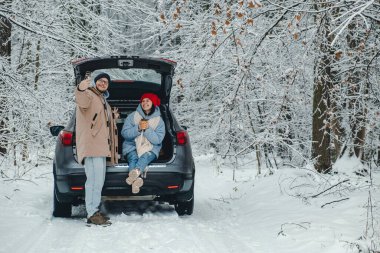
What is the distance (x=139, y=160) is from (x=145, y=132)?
0.54 meters

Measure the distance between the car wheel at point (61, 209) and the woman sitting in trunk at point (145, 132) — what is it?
104cm

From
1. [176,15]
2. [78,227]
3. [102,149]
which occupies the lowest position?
[78,227]

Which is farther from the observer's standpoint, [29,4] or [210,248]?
[29,4]

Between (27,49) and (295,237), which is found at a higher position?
(27,49)

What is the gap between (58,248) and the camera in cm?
489

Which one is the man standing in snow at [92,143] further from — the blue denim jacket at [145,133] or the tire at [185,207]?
the tire at [185,207]

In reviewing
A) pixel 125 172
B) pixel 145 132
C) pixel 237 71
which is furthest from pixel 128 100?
pixel 237 71

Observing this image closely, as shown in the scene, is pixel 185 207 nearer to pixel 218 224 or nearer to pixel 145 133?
pixel 218 224

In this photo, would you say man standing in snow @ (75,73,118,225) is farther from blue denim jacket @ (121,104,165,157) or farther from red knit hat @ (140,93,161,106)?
red knit hat @ (140,93,161,106)

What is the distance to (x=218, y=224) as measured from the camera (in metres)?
6.57

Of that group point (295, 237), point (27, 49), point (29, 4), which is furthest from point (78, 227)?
point (27, 49)

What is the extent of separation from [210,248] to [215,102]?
1021cm

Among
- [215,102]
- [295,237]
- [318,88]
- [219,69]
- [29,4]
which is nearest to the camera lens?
[295,237]

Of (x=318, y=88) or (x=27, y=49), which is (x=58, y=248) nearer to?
(x=318, y=88)
